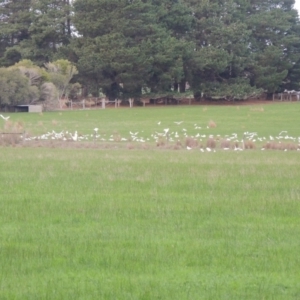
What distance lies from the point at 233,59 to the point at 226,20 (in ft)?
21.1

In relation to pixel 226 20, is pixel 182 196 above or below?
below

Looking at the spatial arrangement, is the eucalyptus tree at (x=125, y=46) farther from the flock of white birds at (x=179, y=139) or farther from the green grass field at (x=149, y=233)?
the green grass field at (x=149, y=233)

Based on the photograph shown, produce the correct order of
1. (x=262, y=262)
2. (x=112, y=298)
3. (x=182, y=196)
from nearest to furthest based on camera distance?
(x=112, y=298)
(x=262, y=262)
(x=182, y=196)

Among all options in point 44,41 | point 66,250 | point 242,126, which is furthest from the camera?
point 44,41

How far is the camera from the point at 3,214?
504 inches

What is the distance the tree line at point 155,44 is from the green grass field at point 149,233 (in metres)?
65.3

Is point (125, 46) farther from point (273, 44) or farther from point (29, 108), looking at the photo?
point (273, 44)

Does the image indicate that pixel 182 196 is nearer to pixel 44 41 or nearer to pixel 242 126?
pixel 242 126

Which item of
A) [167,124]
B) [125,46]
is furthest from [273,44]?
[167,124]

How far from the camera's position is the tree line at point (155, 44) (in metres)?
85.4

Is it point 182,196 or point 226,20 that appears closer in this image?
point 182,196

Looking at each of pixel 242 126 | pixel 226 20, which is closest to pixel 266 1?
pixel 226 20

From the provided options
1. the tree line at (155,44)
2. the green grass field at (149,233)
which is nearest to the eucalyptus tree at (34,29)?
the tree line at (155,44)

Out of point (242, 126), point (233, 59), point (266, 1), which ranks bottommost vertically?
point (242, 126)
